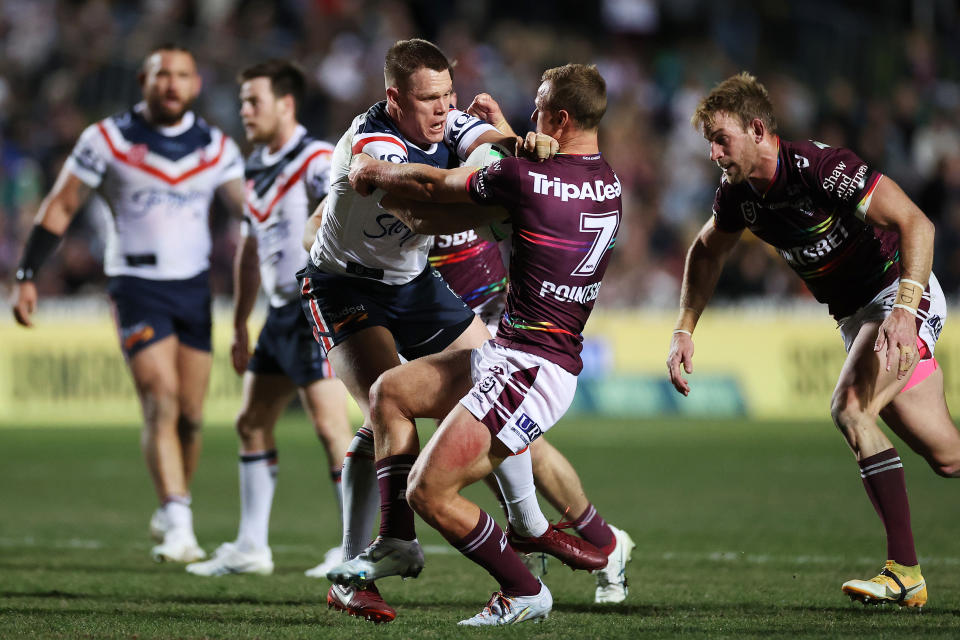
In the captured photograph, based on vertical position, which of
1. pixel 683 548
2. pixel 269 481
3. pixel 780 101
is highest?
pixel 780 101

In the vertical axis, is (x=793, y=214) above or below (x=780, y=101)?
below

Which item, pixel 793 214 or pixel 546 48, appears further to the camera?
pixel 546 48

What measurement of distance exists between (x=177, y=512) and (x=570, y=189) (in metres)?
3.64

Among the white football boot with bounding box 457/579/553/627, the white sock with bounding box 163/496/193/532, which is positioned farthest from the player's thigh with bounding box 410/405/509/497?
the white sock with bounding box 163/496/193/532

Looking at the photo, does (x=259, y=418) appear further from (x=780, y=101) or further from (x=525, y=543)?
(x=780, y=101)

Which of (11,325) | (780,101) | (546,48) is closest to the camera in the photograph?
(11,325)

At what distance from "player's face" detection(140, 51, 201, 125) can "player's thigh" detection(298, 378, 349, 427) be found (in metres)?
2.10

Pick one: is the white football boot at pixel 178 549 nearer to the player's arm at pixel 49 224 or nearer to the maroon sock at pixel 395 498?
the player's arm at pixel 49 224

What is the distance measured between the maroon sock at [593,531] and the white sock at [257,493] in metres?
2.04

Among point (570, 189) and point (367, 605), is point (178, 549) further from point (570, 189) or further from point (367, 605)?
point (570, 189)

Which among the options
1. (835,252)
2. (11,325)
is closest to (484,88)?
(11,325)

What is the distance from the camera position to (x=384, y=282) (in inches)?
231

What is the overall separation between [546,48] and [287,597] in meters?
16.8

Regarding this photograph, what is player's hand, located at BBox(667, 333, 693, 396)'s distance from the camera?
5.96 metres
